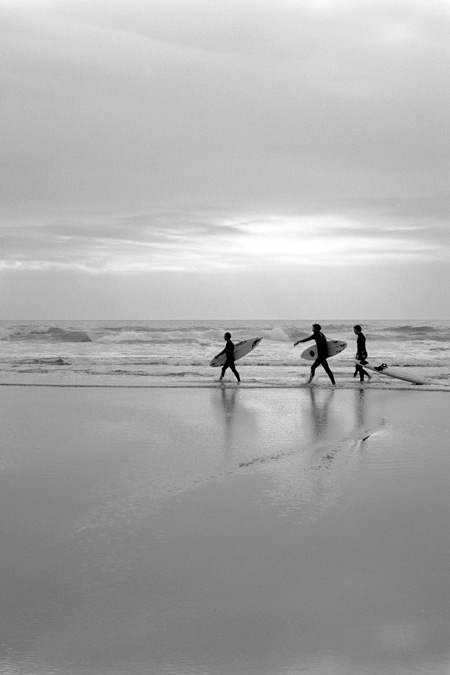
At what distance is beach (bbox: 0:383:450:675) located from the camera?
12.4ft

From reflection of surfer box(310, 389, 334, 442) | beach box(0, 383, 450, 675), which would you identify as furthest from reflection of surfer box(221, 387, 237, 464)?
reflection of surfer box(310, 389, 334, 442)

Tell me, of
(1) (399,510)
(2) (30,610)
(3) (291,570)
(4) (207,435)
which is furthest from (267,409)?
(2) (30,610)

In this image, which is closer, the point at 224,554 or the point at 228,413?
the point at 224,554

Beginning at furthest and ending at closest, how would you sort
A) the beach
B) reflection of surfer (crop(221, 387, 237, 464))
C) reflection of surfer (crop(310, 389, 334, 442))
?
1. reflection of surfer (crop(310, 389, 334, 442))
2. reflection of surfer (crop(221, 387, 237, 464))
3. the beach

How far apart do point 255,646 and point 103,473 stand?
14.7ft

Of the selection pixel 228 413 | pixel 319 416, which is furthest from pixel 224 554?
pixel 228 413

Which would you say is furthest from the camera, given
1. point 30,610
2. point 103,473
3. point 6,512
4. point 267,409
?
point 267,409

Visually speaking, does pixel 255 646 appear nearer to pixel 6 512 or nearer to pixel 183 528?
pixel 183 528

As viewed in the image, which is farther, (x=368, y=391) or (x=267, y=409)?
(x=368, y=391)

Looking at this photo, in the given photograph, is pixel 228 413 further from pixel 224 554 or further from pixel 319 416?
pixel 224 554

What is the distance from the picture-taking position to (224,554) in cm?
525

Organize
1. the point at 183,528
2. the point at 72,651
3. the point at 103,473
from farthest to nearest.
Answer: the point at 103,473 < the point at 183,528 < the point at 72,651

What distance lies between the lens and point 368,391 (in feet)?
59.9

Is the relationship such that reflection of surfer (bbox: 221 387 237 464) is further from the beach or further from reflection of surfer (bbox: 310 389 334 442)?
reflection of surfer (bbox: 310 389 334 442)
